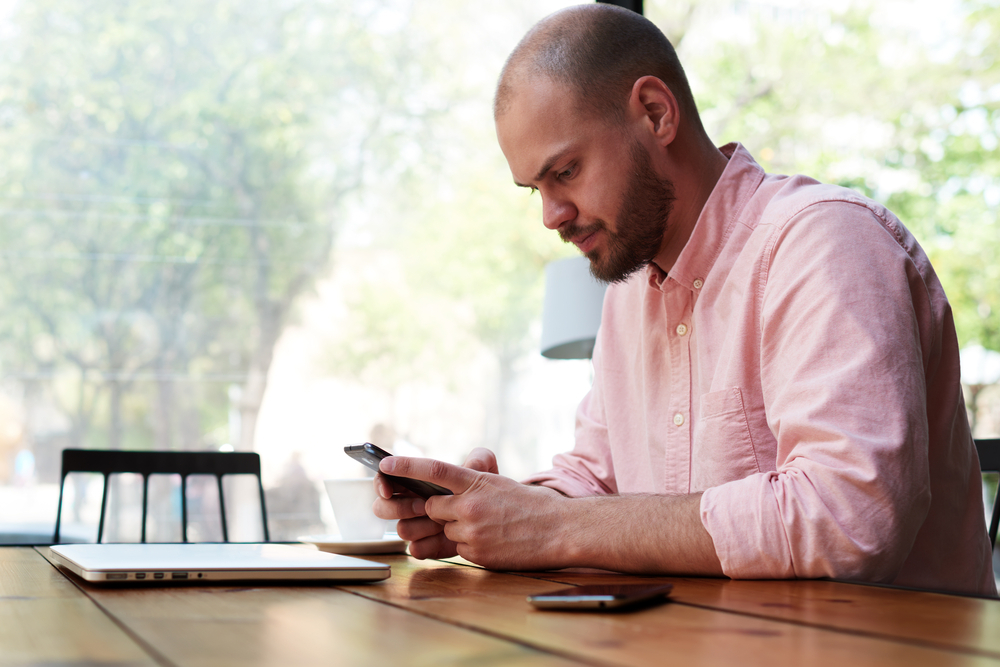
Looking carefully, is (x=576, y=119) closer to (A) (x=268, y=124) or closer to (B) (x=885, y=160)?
(A) (x=268, y=124)

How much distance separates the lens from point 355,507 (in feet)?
3.71

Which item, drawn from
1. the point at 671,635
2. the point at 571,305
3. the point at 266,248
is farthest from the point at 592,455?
the point at 266,248

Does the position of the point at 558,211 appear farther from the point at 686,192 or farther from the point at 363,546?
the point at 363,546

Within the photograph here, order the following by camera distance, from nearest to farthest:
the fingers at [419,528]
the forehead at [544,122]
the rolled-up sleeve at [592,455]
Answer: the fingers at [419,528], the forehead at [544,122], the rolled-up sleeve at [592,455]

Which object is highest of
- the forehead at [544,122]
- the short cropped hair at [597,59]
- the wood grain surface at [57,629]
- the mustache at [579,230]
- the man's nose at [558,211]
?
the short cropped hair at [597,59]

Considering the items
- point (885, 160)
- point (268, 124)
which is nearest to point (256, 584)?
point (268, 124)

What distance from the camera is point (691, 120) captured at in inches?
48.6

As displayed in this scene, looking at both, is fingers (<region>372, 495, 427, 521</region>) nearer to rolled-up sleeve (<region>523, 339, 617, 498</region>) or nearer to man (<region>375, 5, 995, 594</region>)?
man (<region>375, 5, 995, 594</region>)

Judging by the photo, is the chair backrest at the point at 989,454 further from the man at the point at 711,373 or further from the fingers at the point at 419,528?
the fingers at the point at 419,528

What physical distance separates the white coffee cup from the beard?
0.43m

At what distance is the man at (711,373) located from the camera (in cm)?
79

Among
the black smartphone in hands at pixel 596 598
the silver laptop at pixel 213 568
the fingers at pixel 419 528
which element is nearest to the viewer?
the black smartphone in hands at pixel 596 598

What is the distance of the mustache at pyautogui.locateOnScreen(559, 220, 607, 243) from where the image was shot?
1.18 meters

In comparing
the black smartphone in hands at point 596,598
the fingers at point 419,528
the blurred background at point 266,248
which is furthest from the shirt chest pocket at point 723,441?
the blurred background at point 266,248
